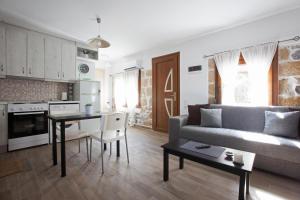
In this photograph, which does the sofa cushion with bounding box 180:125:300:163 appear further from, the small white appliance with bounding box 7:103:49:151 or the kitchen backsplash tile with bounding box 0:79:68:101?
the kitchen backsplash tile with bounding box 0:79:68:101

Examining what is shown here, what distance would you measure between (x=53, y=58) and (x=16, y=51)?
0.63m

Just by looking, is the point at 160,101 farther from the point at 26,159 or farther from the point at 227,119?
the point at 26,159

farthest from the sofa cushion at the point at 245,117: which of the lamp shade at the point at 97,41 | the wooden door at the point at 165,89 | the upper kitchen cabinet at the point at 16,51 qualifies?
the upper kitchen cabinet at the point at 16,51

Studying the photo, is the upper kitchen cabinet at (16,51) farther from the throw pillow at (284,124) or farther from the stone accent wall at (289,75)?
the stone accent wall at (289,75)

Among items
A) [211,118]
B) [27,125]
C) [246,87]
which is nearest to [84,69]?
[27,125]

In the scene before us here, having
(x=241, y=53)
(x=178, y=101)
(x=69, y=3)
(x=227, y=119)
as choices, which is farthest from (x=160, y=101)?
(x=69, y=3)

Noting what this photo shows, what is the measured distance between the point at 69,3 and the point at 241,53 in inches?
121

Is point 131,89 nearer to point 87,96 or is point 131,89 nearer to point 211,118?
point 87,96

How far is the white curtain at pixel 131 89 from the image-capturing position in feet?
16.1

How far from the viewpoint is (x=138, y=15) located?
102 inches

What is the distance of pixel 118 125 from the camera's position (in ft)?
7.02

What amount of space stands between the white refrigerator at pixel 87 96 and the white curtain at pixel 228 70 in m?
2.99

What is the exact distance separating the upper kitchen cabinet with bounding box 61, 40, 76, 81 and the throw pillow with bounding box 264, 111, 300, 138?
13.3 ft

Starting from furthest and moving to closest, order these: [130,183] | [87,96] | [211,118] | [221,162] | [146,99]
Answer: [146,99] < [87,96] < [211,118] < [130,183] < [221,162]
